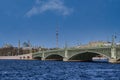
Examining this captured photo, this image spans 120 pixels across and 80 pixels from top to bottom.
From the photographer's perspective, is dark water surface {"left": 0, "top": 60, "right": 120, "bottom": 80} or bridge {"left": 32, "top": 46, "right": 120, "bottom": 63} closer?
dark water surface {"left": 0, "top": 60, "right": 120, "bottom": 80}

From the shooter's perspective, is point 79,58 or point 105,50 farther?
point 79,58

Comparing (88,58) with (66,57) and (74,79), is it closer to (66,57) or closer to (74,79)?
(66,57)

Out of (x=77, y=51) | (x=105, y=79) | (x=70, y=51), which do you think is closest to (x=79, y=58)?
(x=70, y=51)

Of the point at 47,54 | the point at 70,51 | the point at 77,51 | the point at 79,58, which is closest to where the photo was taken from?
the point at 77,51

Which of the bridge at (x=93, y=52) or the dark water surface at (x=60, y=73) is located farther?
the bridge at (x=93, y=52)

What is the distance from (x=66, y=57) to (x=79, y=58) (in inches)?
487

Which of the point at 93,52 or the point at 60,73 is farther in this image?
the point at 93,52

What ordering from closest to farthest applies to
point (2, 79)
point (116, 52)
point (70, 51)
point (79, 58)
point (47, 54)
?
1. point (2, 79)
2. point (116, 52)
3. point (70, 51)
4. point (79, 58)
5. point (47, 54)

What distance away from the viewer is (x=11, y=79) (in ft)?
199

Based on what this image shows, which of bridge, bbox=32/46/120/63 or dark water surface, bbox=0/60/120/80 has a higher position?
bridge, bbox=32/46/120/63

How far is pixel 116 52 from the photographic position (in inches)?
5079

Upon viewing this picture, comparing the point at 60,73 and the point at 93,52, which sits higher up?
the point at 93,52

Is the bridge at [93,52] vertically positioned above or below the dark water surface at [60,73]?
above

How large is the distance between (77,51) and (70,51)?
11977mm
